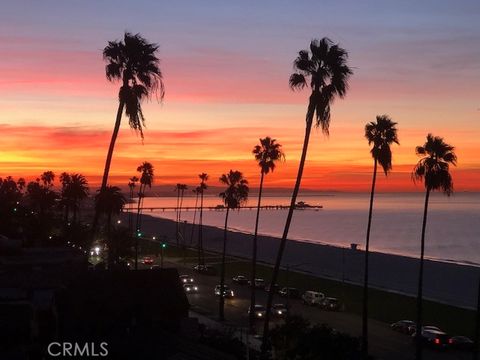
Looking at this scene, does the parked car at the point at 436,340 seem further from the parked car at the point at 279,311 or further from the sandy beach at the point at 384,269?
the sandy beach at the point at 384,269

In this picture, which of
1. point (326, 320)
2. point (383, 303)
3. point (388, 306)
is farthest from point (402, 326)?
point (383, 303)

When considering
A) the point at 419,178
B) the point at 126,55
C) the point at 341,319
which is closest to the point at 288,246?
the point at 341,319

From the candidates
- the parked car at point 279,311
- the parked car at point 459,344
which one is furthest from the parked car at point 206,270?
the parked car at point 459,344

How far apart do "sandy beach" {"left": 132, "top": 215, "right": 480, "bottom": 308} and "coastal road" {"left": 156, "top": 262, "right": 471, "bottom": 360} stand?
1327cm

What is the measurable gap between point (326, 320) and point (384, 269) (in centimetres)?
4353

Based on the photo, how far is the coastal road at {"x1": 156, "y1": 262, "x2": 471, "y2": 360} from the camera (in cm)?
4125

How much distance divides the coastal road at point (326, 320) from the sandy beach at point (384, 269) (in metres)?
13.3

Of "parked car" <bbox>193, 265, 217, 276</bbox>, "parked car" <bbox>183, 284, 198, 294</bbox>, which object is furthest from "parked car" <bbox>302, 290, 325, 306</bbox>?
"parked car" <bbox>193, 265, 217, 276</bbox>

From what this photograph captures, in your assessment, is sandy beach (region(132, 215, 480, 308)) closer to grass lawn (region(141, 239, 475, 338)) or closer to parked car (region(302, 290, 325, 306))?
grass lawn (region(141, 239, 475, 338))

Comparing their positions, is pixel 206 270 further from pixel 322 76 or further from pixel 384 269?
pixel 322 76

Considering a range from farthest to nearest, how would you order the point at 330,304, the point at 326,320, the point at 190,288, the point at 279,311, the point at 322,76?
the point at 190,288, the point at 330,304, the point at 279,311, the point at 326,320, the point at 322,76

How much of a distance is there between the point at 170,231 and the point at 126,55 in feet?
492

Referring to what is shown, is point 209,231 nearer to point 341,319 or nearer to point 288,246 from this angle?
point 288,246

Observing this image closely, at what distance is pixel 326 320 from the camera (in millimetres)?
50688
